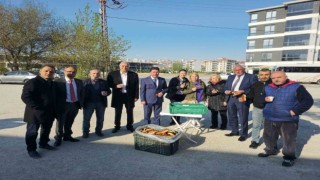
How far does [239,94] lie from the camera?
5738 millimetres

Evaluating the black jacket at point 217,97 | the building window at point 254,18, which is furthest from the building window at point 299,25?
the black jacket at point 217,97

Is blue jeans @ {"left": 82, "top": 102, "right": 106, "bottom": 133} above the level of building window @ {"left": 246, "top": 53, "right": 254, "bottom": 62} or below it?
below

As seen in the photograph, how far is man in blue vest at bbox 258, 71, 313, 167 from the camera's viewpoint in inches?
165

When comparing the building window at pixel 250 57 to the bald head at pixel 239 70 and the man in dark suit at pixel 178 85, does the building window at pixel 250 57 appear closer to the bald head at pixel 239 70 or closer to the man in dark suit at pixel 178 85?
the man in dark suit at pixel 178 85

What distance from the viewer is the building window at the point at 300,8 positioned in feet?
141

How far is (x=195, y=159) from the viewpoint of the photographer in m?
4.71

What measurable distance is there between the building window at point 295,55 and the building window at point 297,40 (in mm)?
1428

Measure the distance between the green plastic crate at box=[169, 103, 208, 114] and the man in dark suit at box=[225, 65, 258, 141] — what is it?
87cm

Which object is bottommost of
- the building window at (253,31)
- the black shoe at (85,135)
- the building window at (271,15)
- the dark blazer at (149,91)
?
the black shoe at (85,135)

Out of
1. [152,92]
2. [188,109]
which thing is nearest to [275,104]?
[188,109]

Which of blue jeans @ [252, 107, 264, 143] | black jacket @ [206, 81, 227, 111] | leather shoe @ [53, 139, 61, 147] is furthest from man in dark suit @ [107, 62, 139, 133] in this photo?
blue jeans @ [252, 107, 264, 143]

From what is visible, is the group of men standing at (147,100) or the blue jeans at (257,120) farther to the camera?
the blue jeans at (257,120)

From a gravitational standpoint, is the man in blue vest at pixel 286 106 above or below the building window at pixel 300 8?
below

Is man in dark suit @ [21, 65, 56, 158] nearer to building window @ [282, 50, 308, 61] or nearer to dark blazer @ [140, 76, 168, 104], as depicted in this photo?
dark blazer @ [140, 76, 168, 104]
